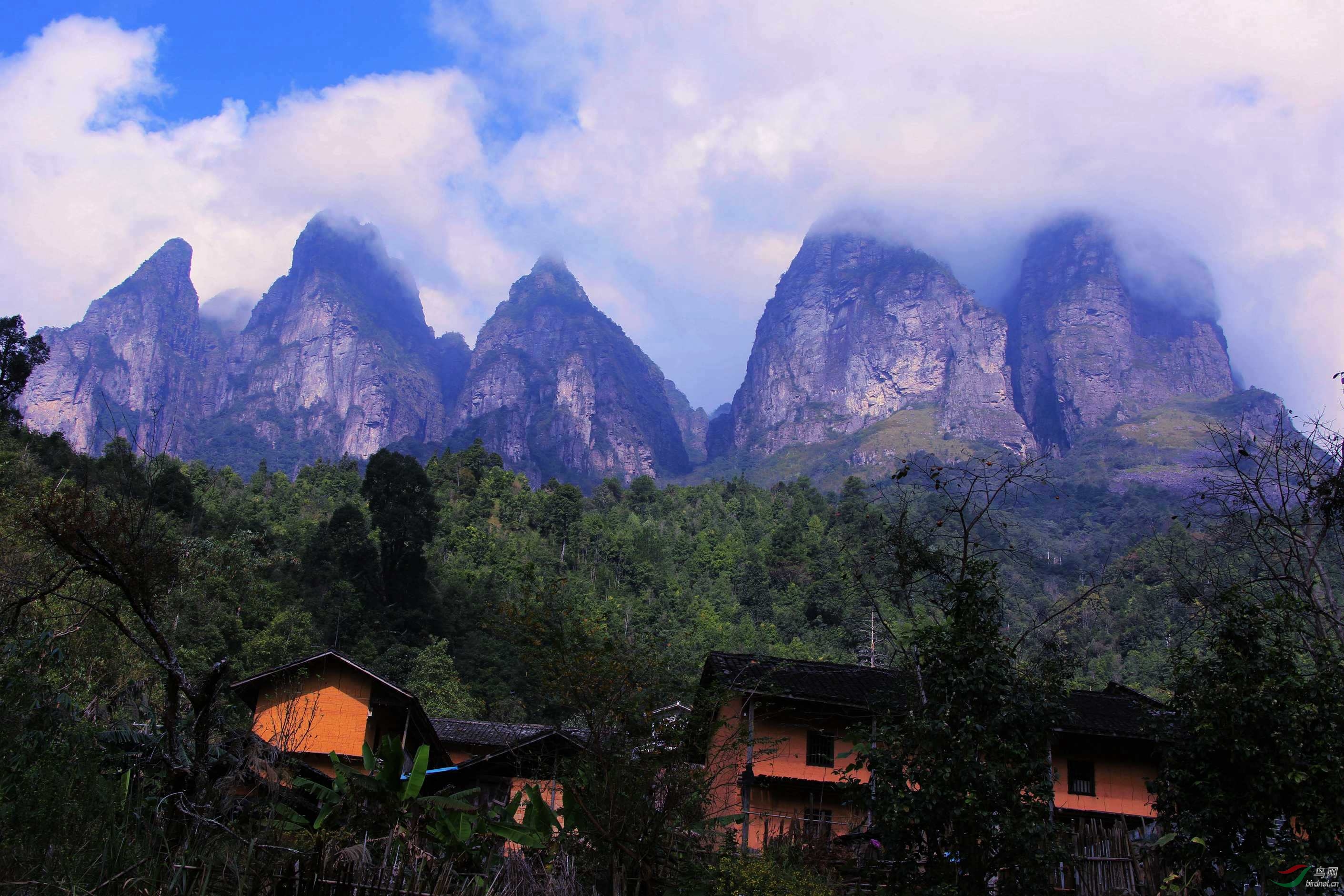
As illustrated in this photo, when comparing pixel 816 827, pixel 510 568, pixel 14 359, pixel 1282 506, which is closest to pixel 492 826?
pixel 816 827

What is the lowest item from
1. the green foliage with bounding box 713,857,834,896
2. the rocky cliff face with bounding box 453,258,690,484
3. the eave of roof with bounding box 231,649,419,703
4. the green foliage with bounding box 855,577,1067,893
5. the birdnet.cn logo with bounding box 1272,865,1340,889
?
the green foliage with bounding box 713,857,834,896

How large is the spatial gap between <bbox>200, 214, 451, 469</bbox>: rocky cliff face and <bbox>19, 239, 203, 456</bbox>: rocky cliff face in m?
7.45

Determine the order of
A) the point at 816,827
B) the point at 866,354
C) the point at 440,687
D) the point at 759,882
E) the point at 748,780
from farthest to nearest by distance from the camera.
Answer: the point at 866,354 < the point at 440,687 < the point at 748,780 < the point at 816,827 < the point at 759,882

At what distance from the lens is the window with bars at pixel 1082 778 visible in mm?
20141

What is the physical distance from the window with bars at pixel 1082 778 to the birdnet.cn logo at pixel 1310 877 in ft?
43.7

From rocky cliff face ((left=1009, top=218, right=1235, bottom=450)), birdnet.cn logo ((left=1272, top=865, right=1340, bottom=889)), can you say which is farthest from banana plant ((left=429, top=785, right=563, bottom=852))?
rocky cliff face ((left=1009, top=218, right=1235, bottom=450))

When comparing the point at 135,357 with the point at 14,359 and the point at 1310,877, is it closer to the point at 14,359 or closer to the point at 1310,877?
the point at 14,359

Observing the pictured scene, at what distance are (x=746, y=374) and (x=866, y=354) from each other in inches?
1174

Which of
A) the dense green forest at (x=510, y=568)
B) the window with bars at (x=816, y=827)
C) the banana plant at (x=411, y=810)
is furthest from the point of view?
the dense green forest at (x=510, y=568)

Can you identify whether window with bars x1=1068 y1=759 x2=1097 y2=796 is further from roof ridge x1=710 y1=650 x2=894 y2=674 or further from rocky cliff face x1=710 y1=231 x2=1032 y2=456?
rocky cliff face x1=710 y1=231 x2=1032 y2=456

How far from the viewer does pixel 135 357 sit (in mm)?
178500

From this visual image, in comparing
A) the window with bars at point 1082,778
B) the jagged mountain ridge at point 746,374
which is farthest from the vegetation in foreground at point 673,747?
the jagged mountain ridge at point 746,374

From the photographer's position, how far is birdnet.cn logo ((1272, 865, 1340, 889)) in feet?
24.9

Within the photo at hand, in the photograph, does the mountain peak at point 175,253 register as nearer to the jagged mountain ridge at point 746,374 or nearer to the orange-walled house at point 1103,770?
the jagged mountain ridge at point 746,374
